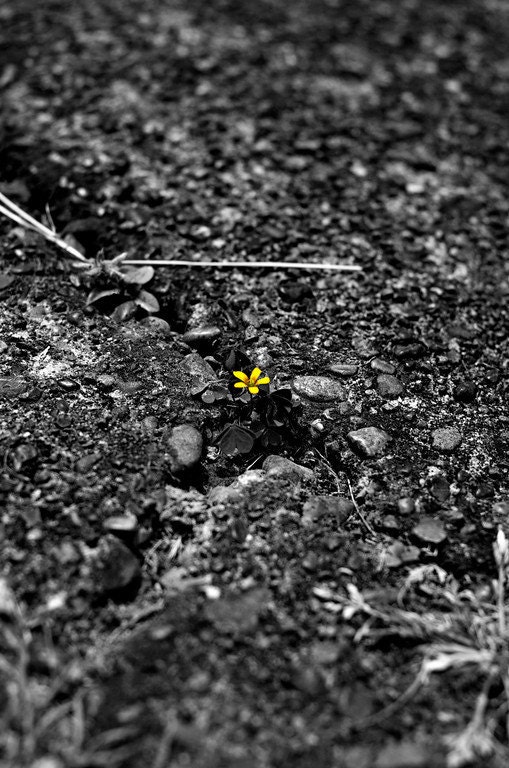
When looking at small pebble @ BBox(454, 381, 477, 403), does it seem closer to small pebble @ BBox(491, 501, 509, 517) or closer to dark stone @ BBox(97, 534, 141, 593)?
small pebble @ BBox(491, 501, 509, 517)

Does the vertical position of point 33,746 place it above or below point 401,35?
below

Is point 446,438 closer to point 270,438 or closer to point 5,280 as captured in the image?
point 270,438

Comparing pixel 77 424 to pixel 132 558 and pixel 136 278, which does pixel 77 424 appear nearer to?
pixel 132 558

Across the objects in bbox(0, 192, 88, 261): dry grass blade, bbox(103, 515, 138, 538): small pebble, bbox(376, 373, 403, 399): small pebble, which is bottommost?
bbox(103, 515, 138, 538): small pebble

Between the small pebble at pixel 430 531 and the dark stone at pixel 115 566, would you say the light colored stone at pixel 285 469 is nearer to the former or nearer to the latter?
the small pebble at pixel 430 531

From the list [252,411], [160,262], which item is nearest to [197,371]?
[252,411]

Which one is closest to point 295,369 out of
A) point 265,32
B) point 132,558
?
point 132,558

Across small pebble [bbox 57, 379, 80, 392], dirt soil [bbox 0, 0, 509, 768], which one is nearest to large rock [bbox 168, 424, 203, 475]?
dirt soil [bbox 0, 0, 509, 768]
